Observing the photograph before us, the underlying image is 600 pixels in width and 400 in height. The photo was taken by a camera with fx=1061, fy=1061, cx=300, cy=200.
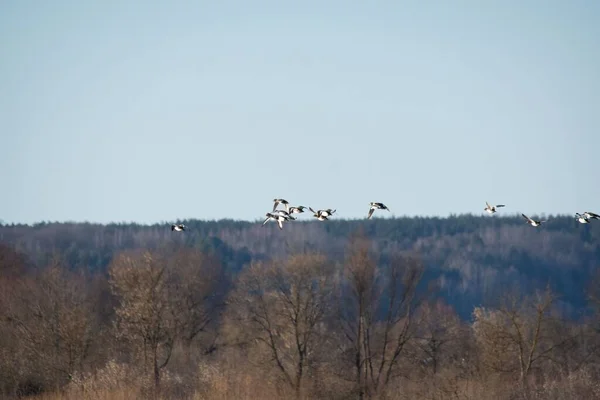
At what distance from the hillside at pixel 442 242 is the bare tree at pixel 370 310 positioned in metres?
89.8

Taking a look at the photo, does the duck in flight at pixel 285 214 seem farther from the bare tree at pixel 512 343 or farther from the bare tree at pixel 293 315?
the bare tree at pixel 512 343

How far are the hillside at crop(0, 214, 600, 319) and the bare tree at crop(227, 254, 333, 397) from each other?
86013 millimetres

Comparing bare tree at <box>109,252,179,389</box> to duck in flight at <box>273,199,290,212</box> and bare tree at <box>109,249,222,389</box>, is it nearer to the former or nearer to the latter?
bare tree at <box>109,249,222,389</box>

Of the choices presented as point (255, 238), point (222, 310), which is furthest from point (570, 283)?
point (222, 310)

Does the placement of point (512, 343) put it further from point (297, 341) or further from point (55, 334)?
point (55, 334)

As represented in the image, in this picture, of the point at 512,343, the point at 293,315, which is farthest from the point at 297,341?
the point at 512,343

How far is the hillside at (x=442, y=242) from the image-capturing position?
150375 millimetres

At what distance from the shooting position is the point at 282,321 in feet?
174

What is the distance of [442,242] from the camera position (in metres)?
173

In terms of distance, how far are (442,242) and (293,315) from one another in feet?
404

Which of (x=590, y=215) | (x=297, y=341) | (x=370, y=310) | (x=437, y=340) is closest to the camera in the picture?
(x=590, y=215)

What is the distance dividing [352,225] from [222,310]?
9578 cm

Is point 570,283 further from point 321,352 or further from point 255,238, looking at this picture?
point 321,352

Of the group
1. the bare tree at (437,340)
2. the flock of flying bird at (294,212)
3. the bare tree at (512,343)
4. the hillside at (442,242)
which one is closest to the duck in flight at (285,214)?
the flock of flying bird at (294,212)
